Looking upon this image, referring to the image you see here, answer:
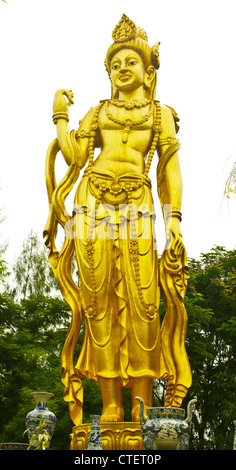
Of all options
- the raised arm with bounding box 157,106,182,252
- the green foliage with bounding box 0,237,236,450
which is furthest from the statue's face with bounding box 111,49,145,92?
the green foliage with bounding box 0,237,236,450

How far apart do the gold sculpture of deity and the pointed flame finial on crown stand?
1 centimetres

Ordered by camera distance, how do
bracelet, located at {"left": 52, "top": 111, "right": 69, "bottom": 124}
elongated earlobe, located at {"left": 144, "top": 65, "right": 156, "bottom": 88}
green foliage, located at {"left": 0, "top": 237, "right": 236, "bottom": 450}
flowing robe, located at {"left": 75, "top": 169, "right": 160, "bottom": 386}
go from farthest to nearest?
green foliage, located at {"left": 0, "top": 237, "right": 236, "bottom": 450} < elongated earlobe, located at {"left": 144, "top": 65, "right": 156, "bottom": 88} < bracelet, located at {"left": 52, "top": 111, "right": 69, "bottom": 124} < flowing robe, located at {"left": 75, "top": 169, "right": 160, "bottom": 386}

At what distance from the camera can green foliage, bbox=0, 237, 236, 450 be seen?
11.4 meters

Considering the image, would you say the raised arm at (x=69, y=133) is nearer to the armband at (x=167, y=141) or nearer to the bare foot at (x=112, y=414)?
the armband at (x=167, y=141)

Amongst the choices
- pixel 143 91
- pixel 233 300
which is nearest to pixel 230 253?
pixel 233 300

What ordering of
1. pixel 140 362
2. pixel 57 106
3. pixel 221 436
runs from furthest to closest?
pixel 221 436
pixel 57 106
pixel 140 362

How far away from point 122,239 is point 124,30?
237cm

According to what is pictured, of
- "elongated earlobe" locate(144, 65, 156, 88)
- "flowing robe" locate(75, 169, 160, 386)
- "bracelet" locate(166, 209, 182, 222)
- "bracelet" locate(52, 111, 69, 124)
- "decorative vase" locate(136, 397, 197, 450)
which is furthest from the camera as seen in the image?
"elongated earlobe" locate(144, 65, 156, 88)

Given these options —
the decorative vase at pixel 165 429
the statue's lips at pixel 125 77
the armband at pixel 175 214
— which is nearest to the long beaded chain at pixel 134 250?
the armband at pixel 175 214

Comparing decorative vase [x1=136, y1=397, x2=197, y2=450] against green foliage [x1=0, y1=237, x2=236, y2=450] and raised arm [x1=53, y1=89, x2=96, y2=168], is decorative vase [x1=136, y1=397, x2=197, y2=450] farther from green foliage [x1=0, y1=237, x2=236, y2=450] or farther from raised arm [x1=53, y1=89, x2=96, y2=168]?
green foliage [x1=0, y1=237, x2=236, y2=450]

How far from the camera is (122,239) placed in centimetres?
582

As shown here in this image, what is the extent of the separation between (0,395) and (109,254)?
8318 millimetres
